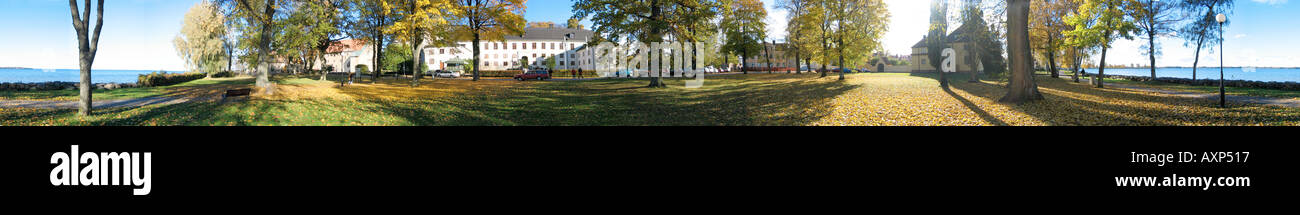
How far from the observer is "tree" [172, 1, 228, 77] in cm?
3186

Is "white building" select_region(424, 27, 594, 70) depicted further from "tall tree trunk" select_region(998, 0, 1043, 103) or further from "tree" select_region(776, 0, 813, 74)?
"tall tree trunk" select_region(998, 0, 1043, 103)

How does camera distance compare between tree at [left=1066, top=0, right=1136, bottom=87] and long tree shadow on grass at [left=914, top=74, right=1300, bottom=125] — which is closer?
long tree shadow on grass at [left=914, top=74, right=1300, bottom=125]

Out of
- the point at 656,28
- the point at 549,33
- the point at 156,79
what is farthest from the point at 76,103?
the point at 549,33

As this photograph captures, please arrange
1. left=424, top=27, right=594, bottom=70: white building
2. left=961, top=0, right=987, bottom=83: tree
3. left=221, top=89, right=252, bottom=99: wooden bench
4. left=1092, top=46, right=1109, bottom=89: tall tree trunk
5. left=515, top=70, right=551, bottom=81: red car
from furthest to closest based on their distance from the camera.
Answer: left=424, top=27, right=594, bottom=70: white building, left=515, top=70, right=551, bottom=81: red car, left=961, top=0, right=987, bottom=83: tree, left=1092, top=46, right=1109, bottom=89: tall tree trunk, left=221, top=89, right=252, bottom=99: wooden bench

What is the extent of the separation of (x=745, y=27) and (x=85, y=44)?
1457 inches

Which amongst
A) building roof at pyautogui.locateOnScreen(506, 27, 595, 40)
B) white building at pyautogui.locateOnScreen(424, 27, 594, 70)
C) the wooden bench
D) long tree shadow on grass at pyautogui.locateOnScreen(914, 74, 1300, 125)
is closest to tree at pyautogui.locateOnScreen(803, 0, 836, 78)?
long tree shadow on grass at pyautogui.locateOnScreen(914, 74, 1300, 125)

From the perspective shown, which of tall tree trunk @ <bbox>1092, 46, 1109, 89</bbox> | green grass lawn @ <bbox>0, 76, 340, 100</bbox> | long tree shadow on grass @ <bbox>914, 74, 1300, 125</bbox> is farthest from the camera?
tall tree trunk @ <bbox>1092, 46, 1109, 89</bbox>

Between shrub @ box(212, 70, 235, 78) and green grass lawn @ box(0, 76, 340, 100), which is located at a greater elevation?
shrub @ box(212, 70, 235, 78)

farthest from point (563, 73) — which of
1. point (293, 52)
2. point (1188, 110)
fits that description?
point (1188, 110)

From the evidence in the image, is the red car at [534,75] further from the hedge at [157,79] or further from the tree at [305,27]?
the hedge at [157,79]

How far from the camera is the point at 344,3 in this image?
16969 millimetres

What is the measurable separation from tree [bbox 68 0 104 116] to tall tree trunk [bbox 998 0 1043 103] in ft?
62.5

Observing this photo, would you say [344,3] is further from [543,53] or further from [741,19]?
[543,53]

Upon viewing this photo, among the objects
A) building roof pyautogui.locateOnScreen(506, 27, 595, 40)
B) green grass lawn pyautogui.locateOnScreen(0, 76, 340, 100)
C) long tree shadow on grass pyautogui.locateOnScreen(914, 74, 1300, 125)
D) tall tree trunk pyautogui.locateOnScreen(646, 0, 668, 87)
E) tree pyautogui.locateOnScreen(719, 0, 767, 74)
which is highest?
building roof pyautogui.locateOnScreen(506, 27, 595, 40)
